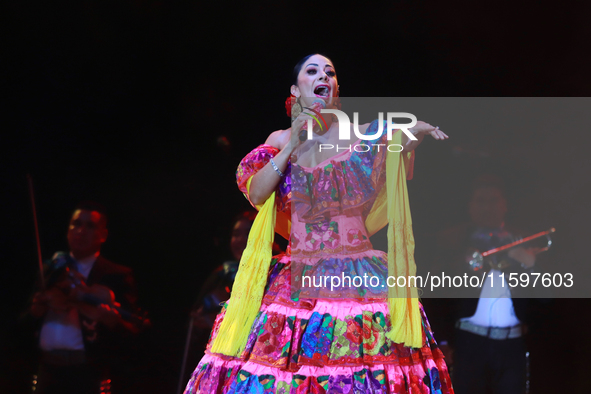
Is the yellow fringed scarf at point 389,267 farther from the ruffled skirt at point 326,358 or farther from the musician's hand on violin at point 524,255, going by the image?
the musician's hand on violin at point 524,255

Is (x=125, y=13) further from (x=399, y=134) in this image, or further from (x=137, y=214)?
(x=399, y=134)

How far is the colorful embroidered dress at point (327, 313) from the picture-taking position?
1.47 meters

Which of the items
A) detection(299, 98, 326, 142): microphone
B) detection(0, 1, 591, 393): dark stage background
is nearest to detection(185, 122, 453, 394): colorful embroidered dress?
detection(299, 98, 326, 142): microphone

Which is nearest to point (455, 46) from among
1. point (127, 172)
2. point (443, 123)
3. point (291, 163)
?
point (443, 123)

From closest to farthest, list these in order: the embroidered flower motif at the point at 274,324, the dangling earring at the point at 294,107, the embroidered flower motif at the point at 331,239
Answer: the embroidered flower motif at the point at 274,324 → the embroidered flower motif at the point at 331,239 → the dangling earring at the point at 294,107

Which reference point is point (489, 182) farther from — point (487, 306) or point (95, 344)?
point (95, 344)

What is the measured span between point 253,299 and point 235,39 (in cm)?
171

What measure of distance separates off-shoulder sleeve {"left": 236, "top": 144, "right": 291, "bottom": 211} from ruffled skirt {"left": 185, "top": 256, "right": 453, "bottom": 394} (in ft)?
1.23

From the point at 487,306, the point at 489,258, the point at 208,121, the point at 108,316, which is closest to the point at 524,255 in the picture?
the point at 489,258

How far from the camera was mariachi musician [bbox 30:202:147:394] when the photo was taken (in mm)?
2736

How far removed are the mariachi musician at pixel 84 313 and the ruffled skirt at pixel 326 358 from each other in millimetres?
1462

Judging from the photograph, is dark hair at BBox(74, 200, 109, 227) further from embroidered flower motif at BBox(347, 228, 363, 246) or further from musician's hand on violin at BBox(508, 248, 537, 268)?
musician's hand on violin at BBox(508, 248, 537, 268)

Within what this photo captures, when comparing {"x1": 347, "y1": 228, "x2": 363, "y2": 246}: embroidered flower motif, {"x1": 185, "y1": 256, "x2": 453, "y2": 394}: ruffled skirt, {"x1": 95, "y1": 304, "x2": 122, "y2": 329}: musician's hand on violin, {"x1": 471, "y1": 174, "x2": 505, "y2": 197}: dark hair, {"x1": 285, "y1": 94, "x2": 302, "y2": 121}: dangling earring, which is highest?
{"x1": 471, "y1": 174, "x2": 505, "y2": 197}: dark hair

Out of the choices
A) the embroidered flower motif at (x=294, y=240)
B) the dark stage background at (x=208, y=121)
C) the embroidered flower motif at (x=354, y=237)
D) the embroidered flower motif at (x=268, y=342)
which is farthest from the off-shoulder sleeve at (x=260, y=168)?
the dark stage background at (x=208, y=121)
